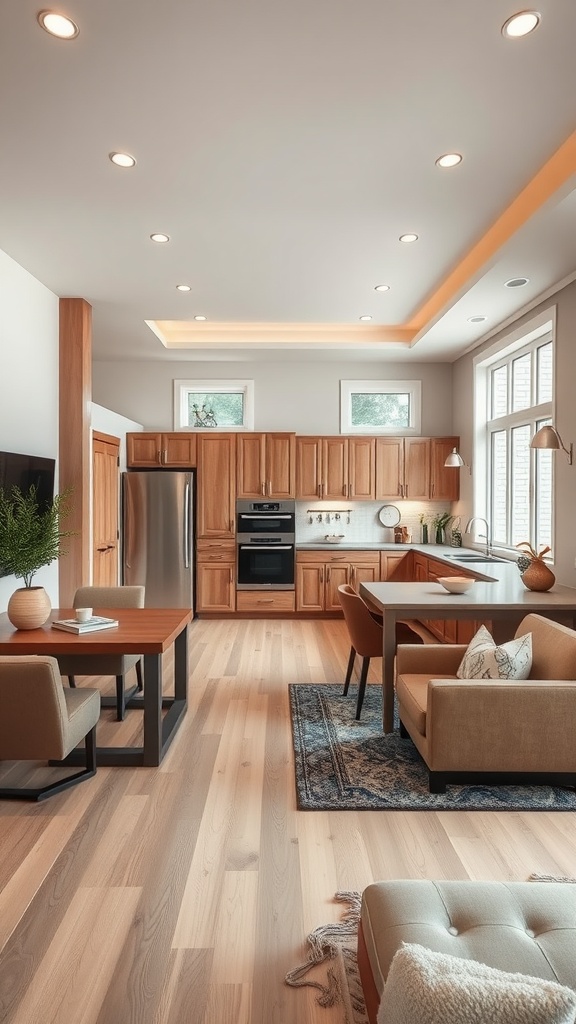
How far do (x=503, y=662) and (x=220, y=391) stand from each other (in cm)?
532

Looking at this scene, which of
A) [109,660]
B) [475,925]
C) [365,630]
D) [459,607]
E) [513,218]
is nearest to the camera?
[475,925]

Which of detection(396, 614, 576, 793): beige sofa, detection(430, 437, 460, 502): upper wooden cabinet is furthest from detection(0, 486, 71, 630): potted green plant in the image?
detection(430, 437, 460, 502): upper wooden cabinet

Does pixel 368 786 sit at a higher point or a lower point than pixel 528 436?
lower

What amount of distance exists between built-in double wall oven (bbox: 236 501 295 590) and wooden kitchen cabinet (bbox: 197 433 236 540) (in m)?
0.12

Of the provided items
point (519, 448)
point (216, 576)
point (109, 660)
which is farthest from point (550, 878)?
point (216, 576)

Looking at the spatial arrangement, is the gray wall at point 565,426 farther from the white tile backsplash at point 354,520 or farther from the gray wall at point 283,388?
the white tile backsplash at point 354,520

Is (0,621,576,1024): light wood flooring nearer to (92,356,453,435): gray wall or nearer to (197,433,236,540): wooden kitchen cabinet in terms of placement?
(197,433,236,540): wooden kitchen cabinet

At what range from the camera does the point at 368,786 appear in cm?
292

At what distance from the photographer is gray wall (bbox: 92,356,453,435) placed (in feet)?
24.3

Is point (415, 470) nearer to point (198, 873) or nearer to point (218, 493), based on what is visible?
point (218, 493)

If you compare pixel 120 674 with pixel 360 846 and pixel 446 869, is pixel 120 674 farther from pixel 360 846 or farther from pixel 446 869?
pixel 446 869

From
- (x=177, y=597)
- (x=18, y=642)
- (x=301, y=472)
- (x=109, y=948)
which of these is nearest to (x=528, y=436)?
(x=301, y=472)

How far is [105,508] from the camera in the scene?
592 centimetres

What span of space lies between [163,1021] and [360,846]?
3.38 ft
